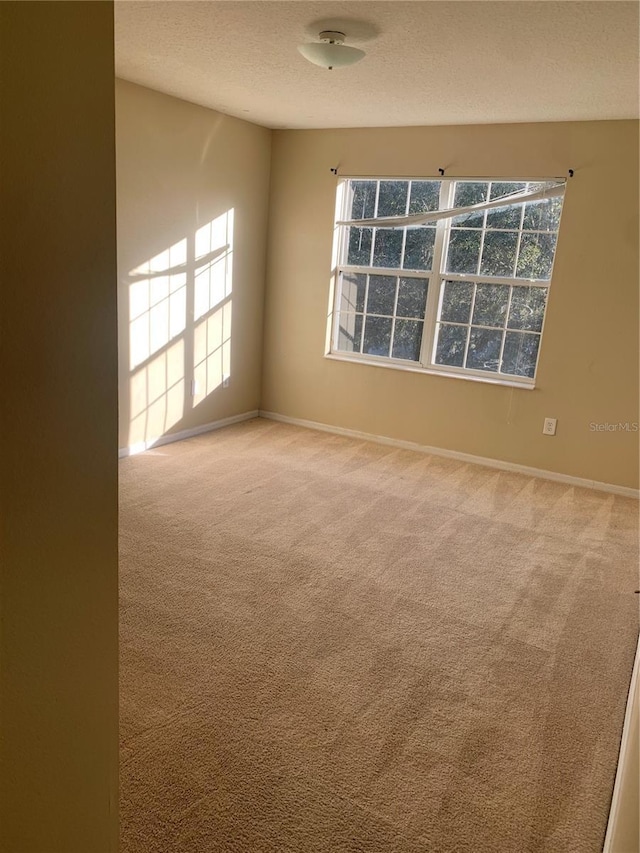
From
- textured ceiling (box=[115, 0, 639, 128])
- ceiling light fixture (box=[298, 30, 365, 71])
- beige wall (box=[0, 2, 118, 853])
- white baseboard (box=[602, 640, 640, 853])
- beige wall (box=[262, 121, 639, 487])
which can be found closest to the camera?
beige wall (box=[0, 2, 118, 853])

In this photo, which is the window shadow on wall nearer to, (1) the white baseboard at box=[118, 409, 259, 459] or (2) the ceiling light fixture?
(1) the white baseboard at box=[118, 409, 259, 459]

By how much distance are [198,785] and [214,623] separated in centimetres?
81

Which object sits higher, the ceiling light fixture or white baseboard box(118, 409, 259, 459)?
the ceiling light fixture

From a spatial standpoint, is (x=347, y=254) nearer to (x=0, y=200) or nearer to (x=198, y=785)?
(x=198, y=785)

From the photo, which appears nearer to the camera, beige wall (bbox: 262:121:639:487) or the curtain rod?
beige wall (bbox: 262:121:639:487)

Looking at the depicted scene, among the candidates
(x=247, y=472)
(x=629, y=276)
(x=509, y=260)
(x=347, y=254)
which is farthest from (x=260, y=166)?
(x=629, y=276)

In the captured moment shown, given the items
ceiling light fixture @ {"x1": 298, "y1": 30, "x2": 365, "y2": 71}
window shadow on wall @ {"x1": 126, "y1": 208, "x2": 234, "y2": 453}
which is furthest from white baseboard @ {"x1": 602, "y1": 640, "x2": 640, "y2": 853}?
window shadow on wall @ {"x1": 126, "y1": 208, "x2": 234, "y2": 453}

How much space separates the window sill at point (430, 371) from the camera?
4604mm

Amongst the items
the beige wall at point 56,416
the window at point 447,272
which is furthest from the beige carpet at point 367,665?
the window at point 447,272

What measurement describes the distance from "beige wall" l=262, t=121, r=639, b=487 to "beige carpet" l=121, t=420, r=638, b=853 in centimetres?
71

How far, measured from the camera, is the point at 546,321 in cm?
442

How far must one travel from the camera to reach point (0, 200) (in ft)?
2.39

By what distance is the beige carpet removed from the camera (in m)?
1.72

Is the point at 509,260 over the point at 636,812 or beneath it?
over
